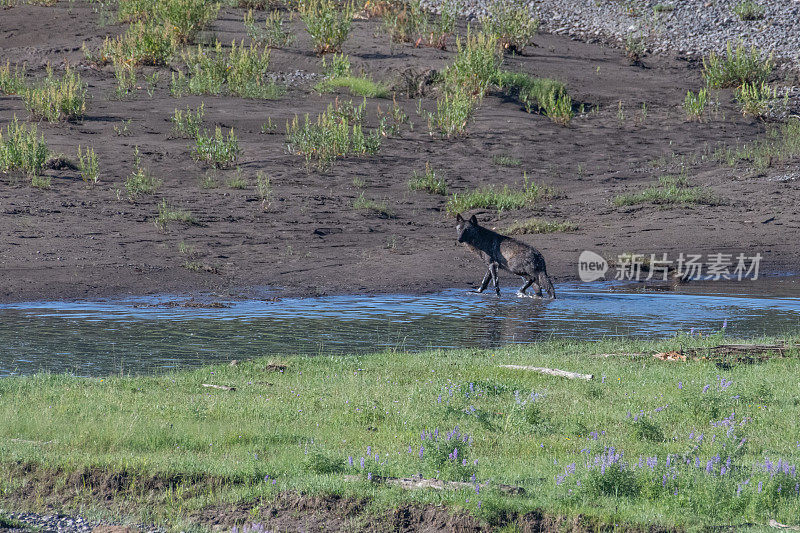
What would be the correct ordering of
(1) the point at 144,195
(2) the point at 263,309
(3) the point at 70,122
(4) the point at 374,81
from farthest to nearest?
(4) the point at 374,81
(3) the point at 70,122
(1) the point at 144,195
(2) the point at 263,309

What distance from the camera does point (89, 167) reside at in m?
21.0

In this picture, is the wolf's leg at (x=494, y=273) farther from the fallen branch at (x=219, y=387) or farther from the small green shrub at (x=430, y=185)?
the fallen branch at (x=219, y=387)

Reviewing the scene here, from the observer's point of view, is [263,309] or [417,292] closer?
[263,309]

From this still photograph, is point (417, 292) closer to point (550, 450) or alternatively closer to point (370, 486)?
point (550, 450)

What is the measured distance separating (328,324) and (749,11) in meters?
34.1

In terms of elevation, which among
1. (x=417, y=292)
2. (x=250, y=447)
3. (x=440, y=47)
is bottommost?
(x=417, y=292)

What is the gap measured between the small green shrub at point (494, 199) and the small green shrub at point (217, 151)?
545 cm

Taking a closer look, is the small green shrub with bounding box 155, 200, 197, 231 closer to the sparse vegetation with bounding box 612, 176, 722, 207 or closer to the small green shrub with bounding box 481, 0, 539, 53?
the sparse vegetation with bounding box 612, 176, 722, 207

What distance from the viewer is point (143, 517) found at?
5809 mm

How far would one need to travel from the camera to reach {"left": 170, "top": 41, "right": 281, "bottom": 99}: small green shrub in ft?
92.4

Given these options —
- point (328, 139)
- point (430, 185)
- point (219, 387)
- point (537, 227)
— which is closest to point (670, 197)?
point (537, 227)

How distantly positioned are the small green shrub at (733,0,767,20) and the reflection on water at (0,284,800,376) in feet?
93.0

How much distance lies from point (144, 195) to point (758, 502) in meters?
17.0

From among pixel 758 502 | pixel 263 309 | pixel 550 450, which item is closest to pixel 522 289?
pixel 263 309
